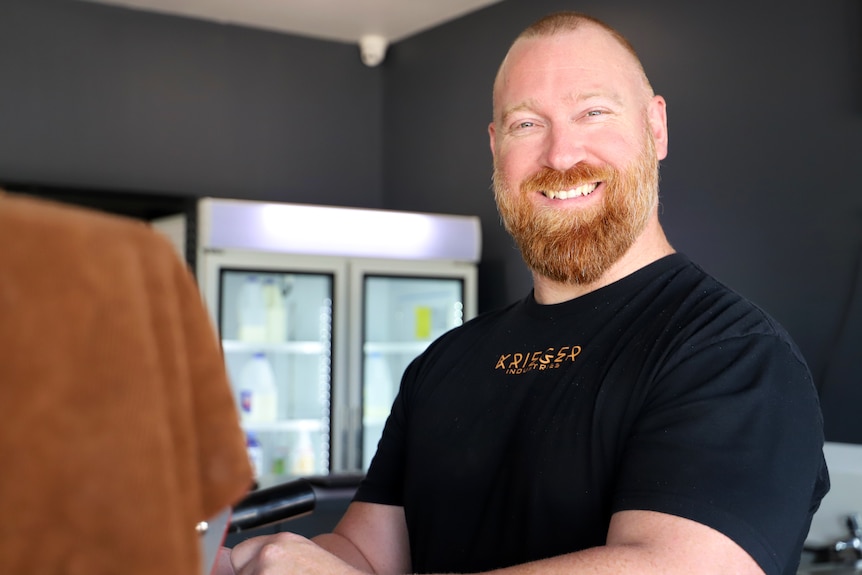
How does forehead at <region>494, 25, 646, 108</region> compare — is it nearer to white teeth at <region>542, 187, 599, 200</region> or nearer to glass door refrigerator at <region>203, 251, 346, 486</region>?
white teeth at <region>542, 187, 599, 200</region>

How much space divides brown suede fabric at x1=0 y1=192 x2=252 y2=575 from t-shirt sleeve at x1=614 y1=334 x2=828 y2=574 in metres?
0.81

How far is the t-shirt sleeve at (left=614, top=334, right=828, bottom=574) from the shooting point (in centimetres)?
116

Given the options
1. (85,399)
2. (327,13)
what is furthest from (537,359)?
(327,13)

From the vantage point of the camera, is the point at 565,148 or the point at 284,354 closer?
the point at 565,148

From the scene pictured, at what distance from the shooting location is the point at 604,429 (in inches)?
53.5

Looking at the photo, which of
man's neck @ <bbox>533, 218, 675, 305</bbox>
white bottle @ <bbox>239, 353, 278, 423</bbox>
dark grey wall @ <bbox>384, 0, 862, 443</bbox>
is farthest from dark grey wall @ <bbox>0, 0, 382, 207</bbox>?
man's neck @ <bbox>533, 218, 675, 305</bbox>

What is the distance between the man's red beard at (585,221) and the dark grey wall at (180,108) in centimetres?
384

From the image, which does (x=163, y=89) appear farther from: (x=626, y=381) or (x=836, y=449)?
(x=626, y=381)

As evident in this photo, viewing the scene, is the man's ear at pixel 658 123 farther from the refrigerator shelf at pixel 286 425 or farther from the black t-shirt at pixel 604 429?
the refrigerator shelf at pixel 286 425

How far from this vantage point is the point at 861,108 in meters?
3.48

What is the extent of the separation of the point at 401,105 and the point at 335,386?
1.91 m

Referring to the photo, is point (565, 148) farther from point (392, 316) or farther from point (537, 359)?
point (392, 316)

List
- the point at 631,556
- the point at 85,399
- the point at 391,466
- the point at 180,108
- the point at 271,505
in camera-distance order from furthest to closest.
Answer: the point at 180,108 → the point at 391,466 → the point at 271,505 → the point at 631,556 → the point at 85,399

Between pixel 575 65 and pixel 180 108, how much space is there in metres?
4.04
